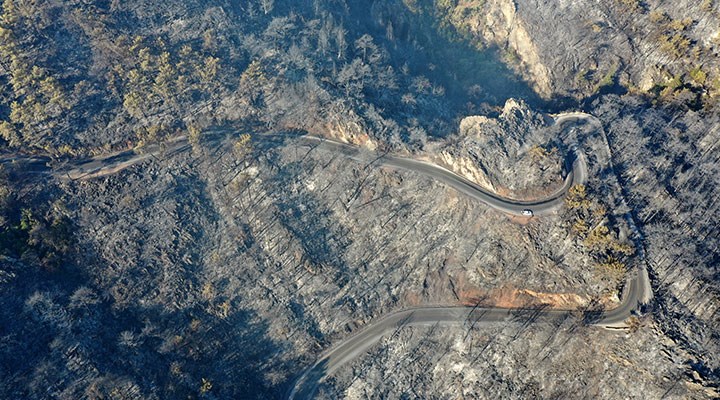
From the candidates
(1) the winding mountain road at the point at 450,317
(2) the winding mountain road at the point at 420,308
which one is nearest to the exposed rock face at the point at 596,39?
(2) the winding mountain road at the point at 420,308

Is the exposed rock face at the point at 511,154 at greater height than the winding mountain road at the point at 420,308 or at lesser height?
greater

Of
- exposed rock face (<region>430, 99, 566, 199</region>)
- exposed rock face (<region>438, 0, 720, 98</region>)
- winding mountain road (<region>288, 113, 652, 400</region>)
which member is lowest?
winding mountain road (<region>288, 113, 652, 400</region>)

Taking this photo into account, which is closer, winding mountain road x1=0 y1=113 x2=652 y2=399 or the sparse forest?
the sparse forest

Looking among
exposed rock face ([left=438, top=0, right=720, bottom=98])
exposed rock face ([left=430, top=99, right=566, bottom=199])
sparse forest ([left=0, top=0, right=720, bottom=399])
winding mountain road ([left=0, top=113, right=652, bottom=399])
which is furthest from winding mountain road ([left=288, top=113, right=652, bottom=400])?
exposed rock face ([left=438, top=0, right=720, bottom=98])

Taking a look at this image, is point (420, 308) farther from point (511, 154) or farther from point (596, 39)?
point (596, 39)

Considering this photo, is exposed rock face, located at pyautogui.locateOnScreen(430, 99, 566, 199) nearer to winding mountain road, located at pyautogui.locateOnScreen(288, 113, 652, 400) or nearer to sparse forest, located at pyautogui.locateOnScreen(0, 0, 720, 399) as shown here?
sparse forest, located at pyautogui.locateOnScreen(0, 0, 720, 399)

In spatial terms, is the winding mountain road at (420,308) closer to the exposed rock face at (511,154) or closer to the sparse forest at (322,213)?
the sparse forest at (322,213)

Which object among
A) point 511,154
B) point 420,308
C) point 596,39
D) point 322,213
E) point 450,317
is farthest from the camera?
point 596,39

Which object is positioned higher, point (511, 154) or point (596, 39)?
point (596, 39)

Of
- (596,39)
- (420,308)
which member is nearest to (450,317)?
(420,308)
